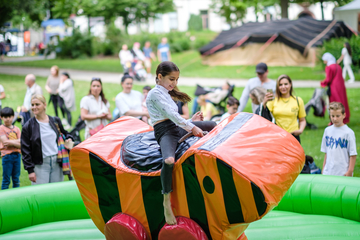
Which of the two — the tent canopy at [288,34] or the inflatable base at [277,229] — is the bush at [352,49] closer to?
the tent canopy at [288,34]

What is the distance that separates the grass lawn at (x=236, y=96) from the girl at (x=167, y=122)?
4.40 meters

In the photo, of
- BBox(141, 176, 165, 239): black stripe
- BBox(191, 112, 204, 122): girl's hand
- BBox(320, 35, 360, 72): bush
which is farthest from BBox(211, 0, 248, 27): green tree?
BBox(141, 176, 165, 239): black stripe

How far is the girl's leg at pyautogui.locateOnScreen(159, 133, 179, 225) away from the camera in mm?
3551

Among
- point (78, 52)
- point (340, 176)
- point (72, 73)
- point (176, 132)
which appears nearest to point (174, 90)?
point (176, 132)

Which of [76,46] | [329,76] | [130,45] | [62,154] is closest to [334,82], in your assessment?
[329,76]

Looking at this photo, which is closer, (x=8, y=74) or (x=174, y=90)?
(x=174, y=90)

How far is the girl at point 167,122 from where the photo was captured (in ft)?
11.8

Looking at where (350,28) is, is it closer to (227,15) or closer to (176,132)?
(227,15)

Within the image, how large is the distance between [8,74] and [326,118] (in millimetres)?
16285

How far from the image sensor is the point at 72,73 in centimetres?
2166

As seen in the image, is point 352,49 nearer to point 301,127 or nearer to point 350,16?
point 350,16

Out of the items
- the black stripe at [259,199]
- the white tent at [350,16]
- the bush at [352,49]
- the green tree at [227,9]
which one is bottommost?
the black stripe at [259,199]

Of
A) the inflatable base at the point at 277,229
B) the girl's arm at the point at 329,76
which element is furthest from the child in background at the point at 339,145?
the girl's arm at the point at 329,76

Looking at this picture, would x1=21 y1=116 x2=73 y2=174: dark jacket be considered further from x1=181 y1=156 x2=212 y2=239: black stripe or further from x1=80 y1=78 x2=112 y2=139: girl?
x1=181 y1=156 x2=212 y2=239: black stripe
